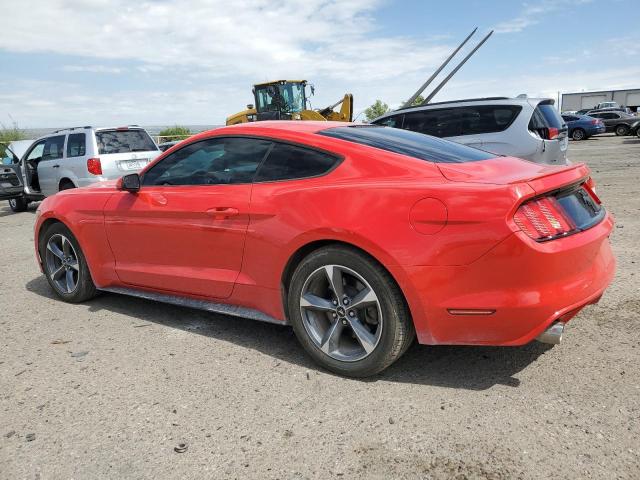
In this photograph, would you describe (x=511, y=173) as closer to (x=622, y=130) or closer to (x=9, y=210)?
(x=9, y=210)

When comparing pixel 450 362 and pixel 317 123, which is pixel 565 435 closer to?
pixel 450 362

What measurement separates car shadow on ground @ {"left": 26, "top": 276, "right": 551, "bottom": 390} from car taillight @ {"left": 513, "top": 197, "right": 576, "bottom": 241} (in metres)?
0.88

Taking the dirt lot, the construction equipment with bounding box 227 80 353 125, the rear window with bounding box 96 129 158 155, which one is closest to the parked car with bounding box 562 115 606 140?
the construction equipment with bounding box 227 80 353 125

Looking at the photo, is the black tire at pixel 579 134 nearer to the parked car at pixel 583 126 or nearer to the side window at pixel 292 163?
the parked car at pixel 583 126

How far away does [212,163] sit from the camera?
12.3 ft

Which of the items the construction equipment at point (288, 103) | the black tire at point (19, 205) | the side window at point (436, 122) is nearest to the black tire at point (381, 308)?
the side window at point (436, 122)

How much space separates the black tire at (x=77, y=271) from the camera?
4621 millimetres

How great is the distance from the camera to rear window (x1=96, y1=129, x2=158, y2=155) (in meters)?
9.84

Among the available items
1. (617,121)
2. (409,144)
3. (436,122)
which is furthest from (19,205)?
(617,121)

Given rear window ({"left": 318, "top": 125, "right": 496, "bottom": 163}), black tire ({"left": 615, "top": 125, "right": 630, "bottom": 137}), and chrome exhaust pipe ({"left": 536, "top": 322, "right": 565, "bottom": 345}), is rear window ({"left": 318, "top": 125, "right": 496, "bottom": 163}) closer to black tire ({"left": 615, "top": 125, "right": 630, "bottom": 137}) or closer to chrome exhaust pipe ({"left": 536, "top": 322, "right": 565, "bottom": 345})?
chrome exhaust pipe ({"left": 536, "top": 322, "right": 565, "bottom": 345})

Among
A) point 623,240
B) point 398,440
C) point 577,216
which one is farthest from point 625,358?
point 623,240

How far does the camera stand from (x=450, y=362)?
3.26 m

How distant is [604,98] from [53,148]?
54.8 metres

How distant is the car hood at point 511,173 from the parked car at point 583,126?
2817cm
